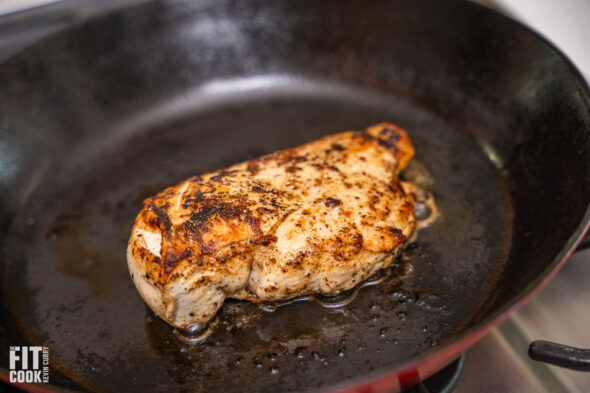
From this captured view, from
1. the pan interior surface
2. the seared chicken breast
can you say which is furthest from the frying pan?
the seared chicken breast

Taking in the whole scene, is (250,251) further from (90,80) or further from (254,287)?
(90,80)

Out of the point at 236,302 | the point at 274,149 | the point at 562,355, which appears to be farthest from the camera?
the point at 274,149

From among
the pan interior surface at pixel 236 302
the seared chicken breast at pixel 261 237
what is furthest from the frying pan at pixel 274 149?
the seared chicken breast at pixel 261 237

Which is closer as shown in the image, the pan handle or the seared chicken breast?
the pan handle

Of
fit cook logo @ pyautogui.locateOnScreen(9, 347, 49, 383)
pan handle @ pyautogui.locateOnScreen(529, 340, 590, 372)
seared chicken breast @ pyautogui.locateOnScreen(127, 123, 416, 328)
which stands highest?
seared chicken breast @ pyautogui.locateOnScreen(127, 123, 416, 328)

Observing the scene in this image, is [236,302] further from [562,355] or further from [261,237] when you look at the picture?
[562,355]

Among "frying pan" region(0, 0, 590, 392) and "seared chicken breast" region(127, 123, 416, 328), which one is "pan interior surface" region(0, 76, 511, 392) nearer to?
"frying pan" region(0, 0, 590, 392)

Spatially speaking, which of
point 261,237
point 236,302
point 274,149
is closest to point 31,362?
point 236,302

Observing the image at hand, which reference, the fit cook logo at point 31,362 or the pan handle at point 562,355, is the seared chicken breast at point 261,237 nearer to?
the fit cook logo at point 31,362
